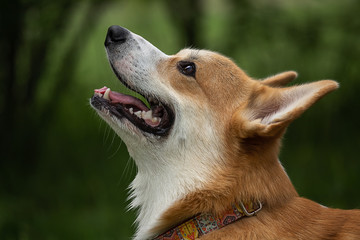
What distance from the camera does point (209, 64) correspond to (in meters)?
3.99

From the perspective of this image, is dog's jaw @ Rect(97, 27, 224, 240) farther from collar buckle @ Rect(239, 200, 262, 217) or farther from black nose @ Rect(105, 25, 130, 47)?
collar buckle @ Rect(239, 200, 262, 217)

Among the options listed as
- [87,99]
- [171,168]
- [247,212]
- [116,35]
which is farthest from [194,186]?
[87,99]

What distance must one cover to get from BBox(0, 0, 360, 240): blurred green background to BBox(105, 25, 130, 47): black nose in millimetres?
1945

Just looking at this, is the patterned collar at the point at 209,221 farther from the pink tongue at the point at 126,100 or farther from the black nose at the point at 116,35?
the black nose at the point at 116,35

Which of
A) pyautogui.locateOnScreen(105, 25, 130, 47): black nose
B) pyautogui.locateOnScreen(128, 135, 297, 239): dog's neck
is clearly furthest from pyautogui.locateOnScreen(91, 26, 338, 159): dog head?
pyautogui.locateOnScreen(128, 135, 297, 239): dog's neck

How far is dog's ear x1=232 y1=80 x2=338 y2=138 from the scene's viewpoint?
3.21 metres

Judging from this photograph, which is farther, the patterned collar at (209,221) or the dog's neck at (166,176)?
the dog's neck at (166,176)

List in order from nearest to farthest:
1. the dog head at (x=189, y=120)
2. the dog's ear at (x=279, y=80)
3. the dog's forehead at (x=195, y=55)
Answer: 1. the dog head at (x=189, y=120)
2. the dog's forehead at (x=195, y=55)
3. the dog's ear at (x=279, y=80)

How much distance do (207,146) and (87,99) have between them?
3.47m

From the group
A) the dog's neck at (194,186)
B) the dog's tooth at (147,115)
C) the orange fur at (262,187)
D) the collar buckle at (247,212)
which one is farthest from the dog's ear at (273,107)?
the dog's tooth at (147,115)

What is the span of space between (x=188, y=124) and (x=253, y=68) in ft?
12.4

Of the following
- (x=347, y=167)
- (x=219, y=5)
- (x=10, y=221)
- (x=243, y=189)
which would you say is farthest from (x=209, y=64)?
(x=219, y=5)

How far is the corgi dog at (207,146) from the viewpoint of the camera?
11.2 feet

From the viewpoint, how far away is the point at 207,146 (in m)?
3.68
